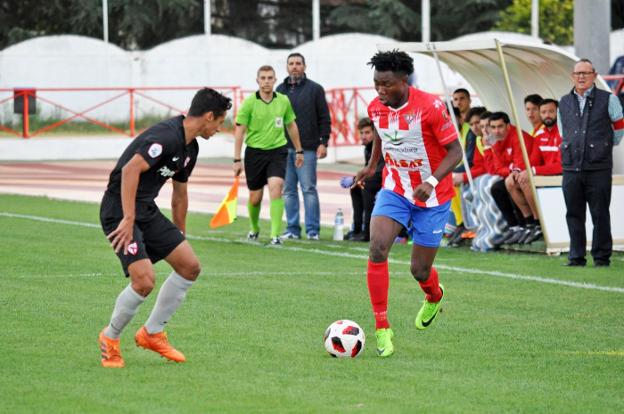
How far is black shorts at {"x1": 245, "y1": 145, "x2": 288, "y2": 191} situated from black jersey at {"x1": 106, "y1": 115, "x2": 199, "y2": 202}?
7609mm

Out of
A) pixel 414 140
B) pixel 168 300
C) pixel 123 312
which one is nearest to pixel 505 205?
pixel 414 140

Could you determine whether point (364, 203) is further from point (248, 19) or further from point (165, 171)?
point (248, 19)

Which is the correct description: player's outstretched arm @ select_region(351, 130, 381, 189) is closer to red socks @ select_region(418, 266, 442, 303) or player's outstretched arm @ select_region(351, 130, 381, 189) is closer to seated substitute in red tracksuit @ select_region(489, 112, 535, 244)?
red socks @ select_region(418, 266, 442, 303)

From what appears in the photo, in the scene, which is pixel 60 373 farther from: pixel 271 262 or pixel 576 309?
pixel 271 262

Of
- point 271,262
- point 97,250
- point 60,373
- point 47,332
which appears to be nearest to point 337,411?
point 60,373

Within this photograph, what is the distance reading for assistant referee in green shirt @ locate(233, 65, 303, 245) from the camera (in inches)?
640

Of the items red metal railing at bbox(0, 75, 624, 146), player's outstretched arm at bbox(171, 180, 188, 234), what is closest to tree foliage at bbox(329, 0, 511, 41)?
red metal railing at bbox(0, 75, 624, 146)

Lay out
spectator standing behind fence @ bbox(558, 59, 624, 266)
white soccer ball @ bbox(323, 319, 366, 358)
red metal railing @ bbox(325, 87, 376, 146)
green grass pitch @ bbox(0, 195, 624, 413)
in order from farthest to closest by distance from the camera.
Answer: red metal railing @ bbox(325, 87, 376, 146), spectator standing behind fence @ bbox(558, 59, 624, 266), white soccer ball @ bbox(323, 319, 366, 358), green grass pitch @ bbox(0, 195, 624, 413)

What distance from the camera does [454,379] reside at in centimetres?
804

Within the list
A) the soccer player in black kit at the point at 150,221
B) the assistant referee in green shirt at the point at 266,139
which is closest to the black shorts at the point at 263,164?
the assistant referee in green shirt at the point at 266,139

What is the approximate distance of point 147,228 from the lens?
8.48 meters

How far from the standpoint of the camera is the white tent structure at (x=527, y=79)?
595 inches

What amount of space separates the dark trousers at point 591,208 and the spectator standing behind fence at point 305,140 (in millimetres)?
3838

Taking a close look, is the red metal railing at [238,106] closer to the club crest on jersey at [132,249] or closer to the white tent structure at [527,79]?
the white tent structure at [527,79]
